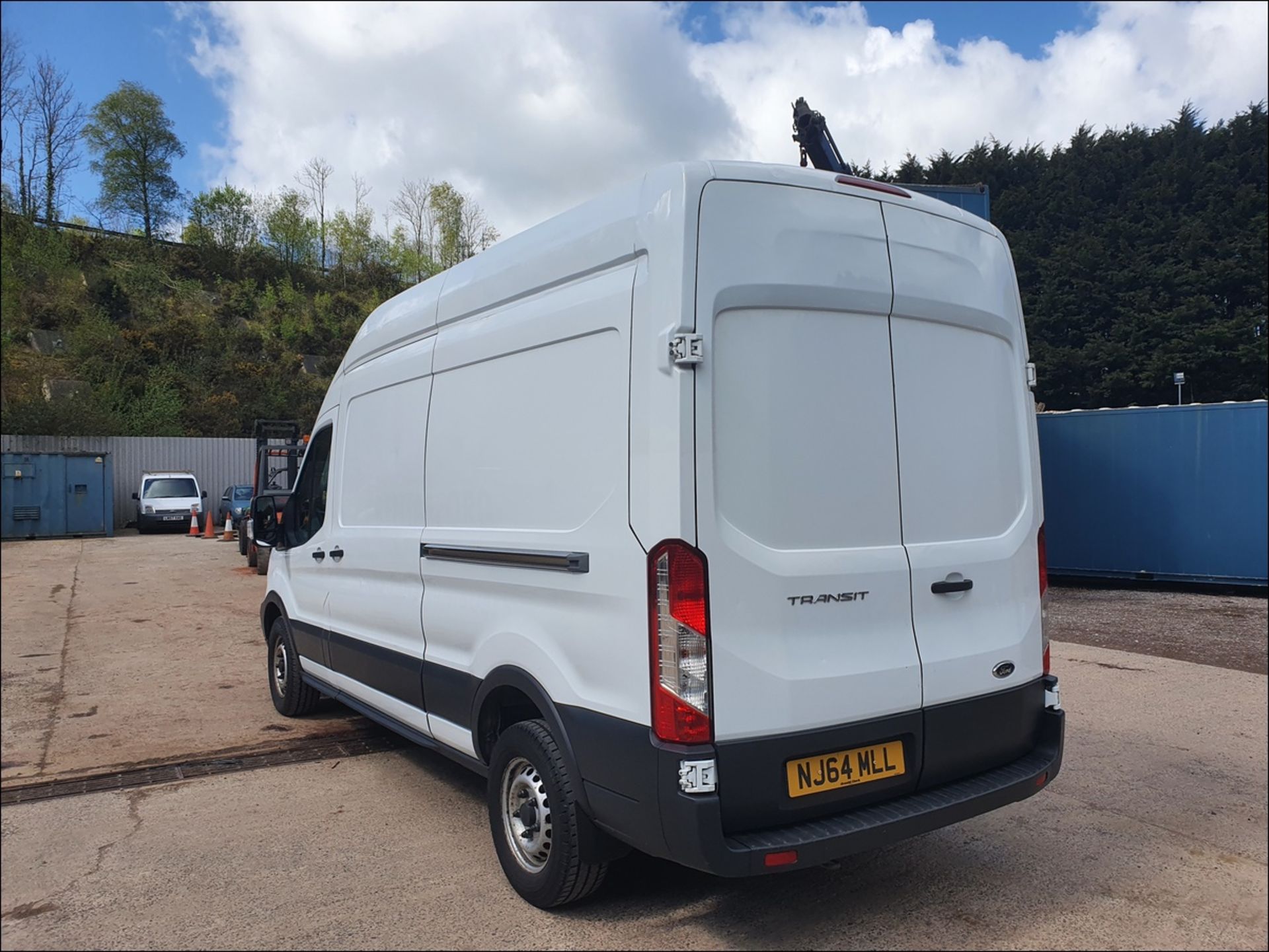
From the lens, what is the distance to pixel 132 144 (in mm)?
2594

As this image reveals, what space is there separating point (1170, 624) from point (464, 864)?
877 cm

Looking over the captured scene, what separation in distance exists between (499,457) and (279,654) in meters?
3.72

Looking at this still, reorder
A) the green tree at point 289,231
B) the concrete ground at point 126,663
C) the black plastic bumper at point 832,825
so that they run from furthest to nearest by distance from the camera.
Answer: the green tree at point 289,231 < the black plastic bumper at point 832,825 < the concrete ground at point 126,663

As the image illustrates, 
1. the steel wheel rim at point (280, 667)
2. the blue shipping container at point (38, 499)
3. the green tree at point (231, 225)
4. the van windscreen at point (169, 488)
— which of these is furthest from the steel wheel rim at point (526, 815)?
the green tree at point (231, 225)

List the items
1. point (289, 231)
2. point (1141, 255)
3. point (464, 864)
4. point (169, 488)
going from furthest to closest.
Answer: point (289, 231) < point (1141, 255) < point (169, 488) < point (464, 864)

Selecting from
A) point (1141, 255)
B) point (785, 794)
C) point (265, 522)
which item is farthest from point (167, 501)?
point (1141, 255)

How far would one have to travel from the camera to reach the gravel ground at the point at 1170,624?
26.9 feet

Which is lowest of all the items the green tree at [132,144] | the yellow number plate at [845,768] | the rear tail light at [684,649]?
the yellow number plate at [845,768]

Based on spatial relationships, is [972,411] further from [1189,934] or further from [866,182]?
[1189,934]

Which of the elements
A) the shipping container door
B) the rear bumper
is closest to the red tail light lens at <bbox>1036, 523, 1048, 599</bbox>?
the rear bumper

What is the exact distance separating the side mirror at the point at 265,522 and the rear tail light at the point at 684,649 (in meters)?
4.16

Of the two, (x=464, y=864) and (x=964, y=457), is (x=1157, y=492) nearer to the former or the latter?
(x=964, y=457)

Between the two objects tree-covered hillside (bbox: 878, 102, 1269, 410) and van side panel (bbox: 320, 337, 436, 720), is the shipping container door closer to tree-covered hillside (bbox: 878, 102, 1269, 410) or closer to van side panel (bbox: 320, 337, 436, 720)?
van side panel (bbox: 320, 337, 436, 720)

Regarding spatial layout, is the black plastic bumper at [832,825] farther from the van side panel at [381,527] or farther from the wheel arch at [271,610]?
the wheel arch at [271,610]
